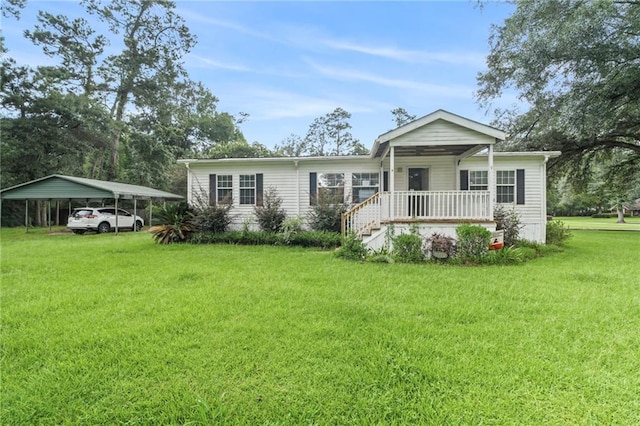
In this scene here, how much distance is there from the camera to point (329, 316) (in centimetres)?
383

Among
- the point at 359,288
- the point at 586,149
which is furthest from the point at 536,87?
the point at 359,288

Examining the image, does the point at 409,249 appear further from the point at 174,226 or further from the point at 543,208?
the point at 174,226

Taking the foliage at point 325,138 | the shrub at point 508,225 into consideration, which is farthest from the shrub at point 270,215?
the foliage at point 325,138

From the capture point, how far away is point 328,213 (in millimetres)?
10727

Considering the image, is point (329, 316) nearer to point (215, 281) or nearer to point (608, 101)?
point (215, 281)

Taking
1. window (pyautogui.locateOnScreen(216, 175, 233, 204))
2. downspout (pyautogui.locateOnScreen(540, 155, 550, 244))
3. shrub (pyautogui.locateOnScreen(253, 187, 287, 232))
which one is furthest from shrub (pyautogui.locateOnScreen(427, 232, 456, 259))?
window (pyautogui.locateOnScreen(216, 175, 233, 204))

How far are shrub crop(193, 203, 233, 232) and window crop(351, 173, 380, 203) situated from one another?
181 inches

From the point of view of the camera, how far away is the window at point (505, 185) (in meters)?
10.7

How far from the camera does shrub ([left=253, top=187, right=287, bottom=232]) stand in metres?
11.0

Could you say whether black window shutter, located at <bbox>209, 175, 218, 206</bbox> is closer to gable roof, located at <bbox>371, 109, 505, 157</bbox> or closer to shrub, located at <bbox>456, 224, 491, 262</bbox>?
gable roof, located at <bbox>371, 109, 505, 157</bbox>

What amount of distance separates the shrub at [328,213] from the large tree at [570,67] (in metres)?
9.69

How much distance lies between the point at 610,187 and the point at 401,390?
26393 mm

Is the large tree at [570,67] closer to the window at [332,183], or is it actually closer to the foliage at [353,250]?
the window at [332,183]

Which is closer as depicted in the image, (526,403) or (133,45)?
(526,403)
